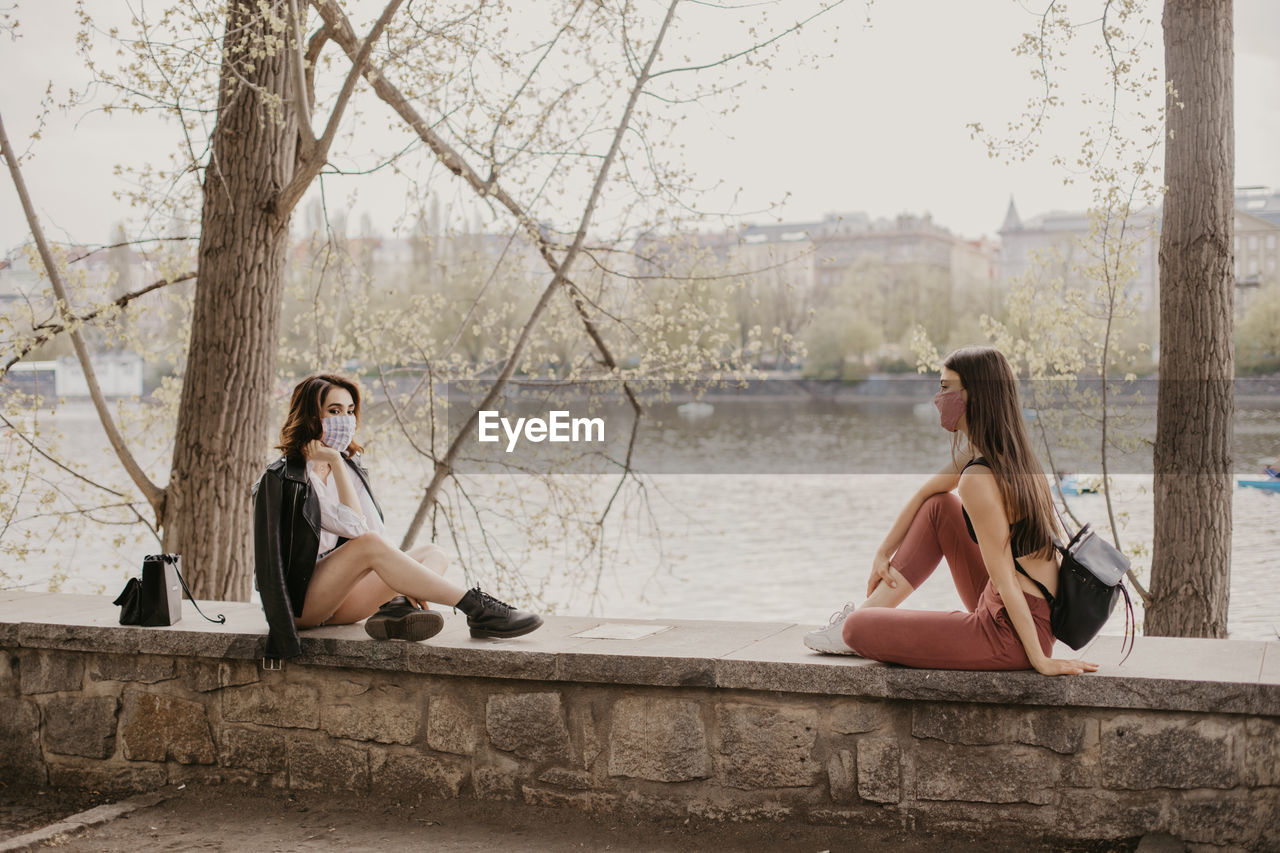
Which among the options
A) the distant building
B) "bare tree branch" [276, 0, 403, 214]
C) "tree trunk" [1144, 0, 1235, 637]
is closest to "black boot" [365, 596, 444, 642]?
"bare tree branch" [276, 0, 403, 214]

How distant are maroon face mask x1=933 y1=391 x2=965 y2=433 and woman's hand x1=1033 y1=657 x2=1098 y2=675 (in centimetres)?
66

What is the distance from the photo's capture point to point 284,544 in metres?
4.02

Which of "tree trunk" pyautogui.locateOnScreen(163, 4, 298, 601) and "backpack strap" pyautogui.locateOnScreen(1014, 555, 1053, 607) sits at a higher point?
"tree trunk" pyautogui.locateOnScreen(163, 4, 298, 601)

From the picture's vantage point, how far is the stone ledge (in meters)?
3.14

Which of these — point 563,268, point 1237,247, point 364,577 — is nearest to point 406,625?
point 364,577

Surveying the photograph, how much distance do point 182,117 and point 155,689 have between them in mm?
3984

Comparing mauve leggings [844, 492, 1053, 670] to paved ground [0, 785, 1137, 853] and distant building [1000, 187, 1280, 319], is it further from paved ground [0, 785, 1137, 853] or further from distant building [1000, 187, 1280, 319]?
distant building [1000, 187, 1280, 319]

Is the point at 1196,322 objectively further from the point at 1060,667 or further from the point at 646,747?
the point at 646,747

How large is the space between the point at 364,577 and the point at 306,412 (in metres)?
0.58

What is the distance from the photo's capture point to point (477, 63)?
8047 millimetres

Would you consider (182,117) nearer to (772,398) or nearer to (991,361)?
(991,361)

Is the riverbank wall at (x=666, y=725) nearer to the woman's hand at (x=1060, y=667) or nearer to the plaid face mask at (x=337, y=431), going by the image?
the woman's hand at (x=1060, y=667)

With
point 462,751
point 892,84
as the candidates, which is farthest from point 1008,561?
point 892,84

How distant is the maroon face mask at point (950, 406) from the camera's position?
3.40 m
